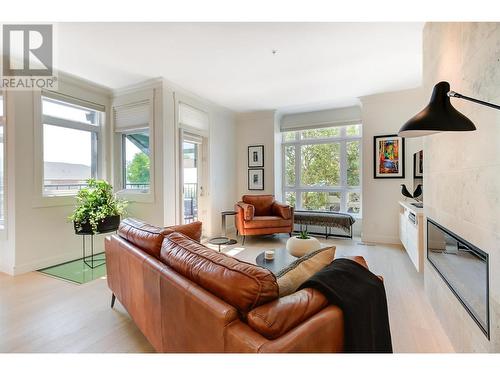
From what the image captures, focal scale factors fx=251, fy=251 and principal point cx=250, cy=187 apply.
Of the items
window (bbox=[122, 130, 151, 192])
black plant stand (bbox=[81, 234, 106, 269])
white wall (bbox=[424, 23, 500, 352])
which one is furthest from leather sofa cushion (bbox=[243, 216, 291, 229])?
white wall (bbox=[424, 23, 500, 352])

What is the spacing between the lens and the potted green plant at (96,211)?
318cm

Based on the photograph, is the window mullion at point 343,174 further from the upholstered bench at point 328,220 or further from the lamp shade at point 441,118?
the lamp shade at point 441,118

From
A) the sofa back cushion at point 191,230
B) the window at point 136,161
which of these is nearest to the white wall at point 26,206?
the window at point 136,161

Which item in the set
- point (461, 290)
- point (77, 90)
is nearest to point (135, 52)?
point (77, 90)

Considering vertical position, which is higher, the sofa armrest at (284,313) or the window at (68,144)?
the window at (68,144)

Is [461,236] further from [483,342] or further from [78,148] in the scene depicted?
[78,148]

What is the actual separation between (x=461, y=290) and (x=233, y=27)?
275 centimetres

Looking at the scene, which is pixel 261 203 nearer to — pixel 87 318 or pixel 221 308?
pixel 87 318

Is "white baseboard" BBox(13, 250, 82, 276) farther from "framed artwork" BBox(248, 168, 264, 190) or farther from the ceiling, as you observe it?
"framed artwork" BBox(248, 168, 264, 190)

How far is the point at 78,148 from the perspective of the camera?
3736 millimetres

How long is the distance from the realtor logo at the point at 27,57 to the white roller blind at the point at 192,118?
169 centimetres

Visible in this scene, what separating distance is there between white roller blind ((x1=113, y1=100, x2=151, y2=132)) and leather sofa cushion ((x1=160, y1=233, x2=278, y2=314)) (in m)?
3.09

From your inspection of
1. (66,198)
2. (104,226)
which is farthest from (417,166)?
(66,198)

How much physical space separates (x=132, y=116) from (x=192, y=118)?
0.94 meters
